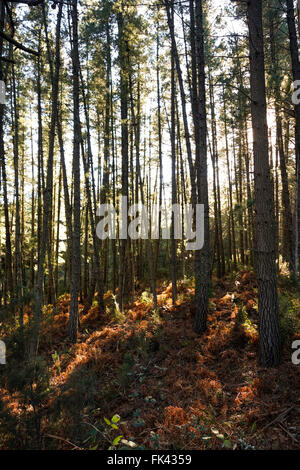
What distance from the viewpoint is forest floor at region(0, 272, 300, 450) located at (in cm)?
283

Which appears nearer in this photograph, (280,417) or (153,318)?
(280,417)

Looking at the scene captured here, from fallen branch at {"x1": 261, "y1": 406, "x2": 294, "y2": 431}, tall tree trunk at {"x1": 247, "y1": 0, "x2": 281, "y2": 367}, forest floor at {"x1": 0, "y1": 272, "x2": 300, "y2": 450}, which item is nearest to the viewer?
forest floor at {"x1": 0, "y1": 272, "x2": 300, "y2": 450}

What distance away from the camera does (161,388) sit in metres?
4.50

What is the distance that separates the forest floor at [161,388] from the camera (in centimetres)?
283

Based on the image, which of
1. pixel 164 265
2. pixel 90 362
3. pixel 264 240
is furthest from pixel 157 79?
pixel 164 265

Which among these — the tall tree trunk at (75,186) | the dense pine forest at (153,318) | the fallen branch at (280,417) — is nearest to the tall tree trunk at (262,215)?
the dense pine forest at (153,318)

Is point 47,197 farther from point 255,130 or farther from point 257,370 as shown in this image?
point 257,370

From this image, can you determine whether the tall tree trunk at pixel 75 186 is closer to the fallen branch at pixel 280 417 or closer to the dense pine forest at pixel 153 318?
the dense pine forest at pixel 153 318

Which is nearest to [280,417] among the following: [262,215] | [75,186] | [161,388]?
[161,388]

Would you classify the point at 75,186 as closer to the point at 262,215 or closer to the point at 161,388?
the point at 262,215

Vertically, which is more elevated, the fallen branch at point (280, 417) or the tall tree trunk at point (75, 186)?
the tall tree trunk at point (75, 186)

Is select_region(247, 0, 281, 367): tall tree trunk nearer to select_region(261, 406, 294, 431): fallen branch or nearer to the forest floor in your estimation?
the forest floor

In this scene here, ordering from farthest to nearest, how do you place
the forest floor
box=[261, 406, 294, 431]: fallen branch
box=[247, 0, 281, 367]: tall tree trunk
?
box=[247, 0, 281, 367]: tall tree trunk → box=[261, 406, 294, 431]: fallen branch → the forest floor

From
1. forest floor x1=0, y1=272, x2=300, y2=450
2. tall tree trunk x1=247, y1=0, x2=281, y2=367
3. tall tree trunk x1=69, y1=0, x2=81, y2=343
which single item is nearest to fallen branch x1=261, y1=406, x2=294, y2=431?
forest floor x1=0, y1=272, x2=300, y2=450
